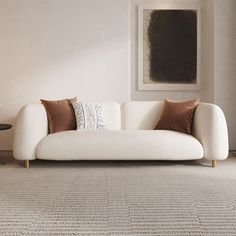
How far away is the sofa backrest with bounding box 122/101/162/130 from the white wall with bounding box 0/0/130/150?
19.4 inches

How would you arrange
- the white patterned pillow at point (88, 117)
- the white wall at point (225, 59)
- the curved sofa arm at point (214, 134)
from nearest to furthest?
the curved sofa arm at point (214, 134) → the white patterned pillow at point (88, 117) → the white wall at point (225, 59)

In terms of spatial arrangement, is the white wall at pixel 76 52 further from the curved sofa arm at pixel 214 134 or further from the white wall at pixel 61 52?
the curved sofa arm at pixel 214 134

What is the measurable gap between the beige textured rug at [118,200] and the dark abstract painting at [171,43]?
1.69 meters

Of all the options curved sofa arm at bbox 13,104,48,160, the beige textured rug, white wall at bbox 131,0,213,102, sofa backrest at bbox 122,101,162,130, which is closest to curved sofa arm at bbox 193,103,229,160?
the beige textured rug

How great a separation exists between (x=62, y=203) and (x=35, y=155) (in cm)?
139

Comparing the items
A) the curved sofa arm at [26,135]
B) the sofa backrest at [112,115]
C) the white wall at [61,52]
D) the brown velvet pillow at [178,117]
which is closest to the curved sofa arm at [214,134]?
the brown velvet pillow at [178,117]

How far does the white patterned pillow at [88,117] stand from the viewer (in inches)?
144

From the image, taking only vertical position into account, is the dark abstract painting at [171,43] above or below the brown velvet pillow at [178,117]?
above

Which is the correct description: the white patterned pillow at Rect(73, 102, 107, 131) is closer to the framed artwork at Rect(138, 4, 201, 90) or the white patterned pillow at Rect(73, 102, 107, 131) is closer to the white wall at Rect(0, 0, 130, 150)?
the white wall at Rect(0, 0, 130, 150)

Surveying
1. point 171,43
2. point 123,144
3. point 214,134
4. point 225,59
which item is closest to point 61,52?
point 171,43

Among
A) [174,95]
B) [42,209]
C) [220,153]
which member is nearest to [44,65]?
[174,95]

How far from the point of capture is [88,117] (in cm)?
369

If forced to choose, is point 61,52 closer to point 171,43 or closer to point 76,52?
point 76,52

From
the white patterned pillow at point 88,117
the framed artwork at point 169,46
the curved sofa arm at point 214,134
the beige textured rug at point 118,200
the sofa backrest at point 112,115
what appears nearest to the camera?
the beige textured rug at point 118,200
